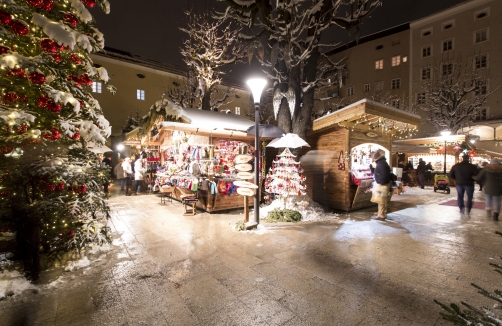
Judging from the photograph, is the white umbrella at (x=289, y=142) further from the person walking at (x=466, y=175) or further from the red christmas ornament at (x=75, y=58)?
the red christmas ornament at (x=75, y=58)

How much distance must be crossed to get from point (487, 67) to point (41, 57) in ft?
113

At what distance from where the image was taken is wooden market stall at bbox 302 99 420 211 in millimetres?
8461

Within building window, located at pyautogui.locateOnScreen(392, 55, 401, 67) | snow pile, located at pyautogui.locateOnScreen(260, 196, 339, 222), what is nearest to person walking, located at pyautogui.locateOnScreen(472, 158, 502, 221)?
snow pile, located at pyautogui.locateOnScreen(260, 196, 339, 222)

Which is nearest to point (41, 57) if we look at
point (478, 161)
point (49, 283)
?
point (49, 283)

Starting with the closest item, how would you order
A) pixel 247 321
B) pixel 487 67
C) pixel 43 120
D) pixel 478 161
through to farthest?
pixel 247 321 < pixel 43 120 < pixel 478 161 < pixel 487 67

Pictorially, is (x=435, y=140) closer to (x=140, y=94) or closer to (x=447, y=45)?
(x=447, y=45)

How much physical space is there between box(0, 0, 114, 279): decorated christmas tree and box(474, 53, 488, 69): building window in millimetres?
33948

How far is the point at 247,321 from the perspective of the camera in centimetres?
289

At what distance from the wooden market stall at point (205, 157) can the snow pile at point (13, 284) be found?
4.80m

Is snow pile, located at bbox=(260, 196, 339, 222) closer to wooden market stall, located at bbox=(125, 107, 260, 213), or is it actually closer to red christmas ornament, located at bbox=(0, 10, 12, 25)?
wooden market stall, located at bbox=(125, 107, 260, 213)

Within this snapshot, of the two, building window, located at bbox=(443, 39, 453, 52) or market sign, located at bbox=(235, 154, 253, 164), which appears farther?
building window, located at bbox=(443, 39, 453, 52)

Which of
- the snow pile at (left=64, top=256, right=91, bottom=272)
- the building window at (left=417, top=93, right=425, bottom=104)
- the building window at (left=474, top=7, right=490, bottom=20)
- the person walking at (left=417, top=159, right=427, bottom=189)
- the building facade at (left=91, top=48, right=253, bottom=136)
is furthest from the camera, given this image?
the building window at (left=417, top=93, right=425, bottom=104)

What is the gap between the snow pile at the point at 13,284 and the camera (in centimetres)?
346

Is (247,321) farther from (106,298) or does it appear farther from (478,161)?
(478,161)
